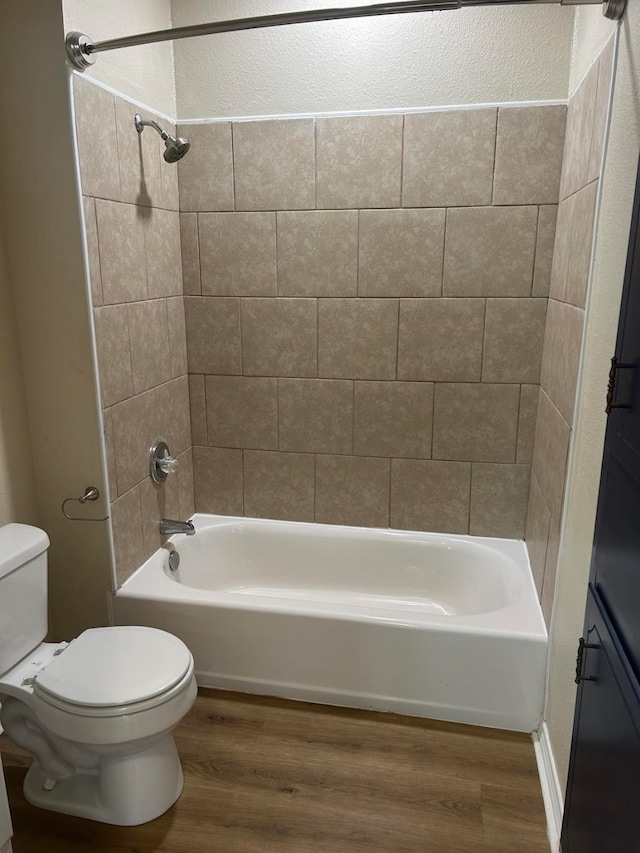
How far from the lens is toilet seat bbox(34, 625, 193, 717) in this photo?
164 centimetres

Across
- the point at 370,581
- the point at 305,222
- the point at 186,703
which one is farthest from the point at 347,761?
the point at 305,222

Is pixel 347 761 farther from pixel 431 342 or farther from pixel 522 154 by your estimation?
pixel 522 154

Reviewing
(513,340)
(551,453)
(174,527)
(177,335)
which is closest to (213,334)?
(177,335)

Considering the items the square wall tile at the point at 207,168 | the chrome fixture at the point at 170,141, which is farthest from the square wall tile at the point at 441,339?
the chrome fixture at the point at 170,141

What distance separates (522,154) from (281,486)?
1.65m

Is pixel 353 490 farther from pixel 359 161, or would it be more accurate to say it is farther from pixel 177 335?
pixel 359 161

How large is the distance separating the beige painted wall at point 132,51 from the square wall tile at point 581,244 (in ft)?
5.12

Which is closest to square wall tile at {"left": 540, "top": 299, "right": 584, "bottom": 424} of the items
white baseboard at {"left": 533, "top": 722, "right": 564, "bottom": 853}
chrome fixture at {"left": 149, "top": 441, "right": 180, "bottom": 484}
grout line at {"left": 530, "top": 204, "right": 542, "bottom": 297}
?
grout line at {"left": 530, "top": 204, "right": 542, "bottom": 297}

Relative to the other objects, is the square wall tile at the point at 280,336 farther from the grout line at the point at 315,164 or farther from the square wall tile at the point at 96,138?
the square wall tile at the point at 96,138

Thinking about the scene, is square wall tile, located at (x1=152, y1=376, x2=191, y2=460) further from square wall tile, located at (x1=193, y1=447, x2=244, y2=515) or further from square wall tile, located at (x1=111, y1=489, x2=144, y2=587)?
square wall tile, located at (x1=111, y1=489, x2=144, y2=587)

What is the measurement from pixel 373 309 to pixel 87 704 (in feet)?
5.62

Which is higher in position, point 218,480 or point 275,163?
point 275,163

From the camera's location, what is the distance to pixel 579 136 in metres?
1.96

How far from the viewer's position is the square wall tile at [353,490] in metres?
2.69
